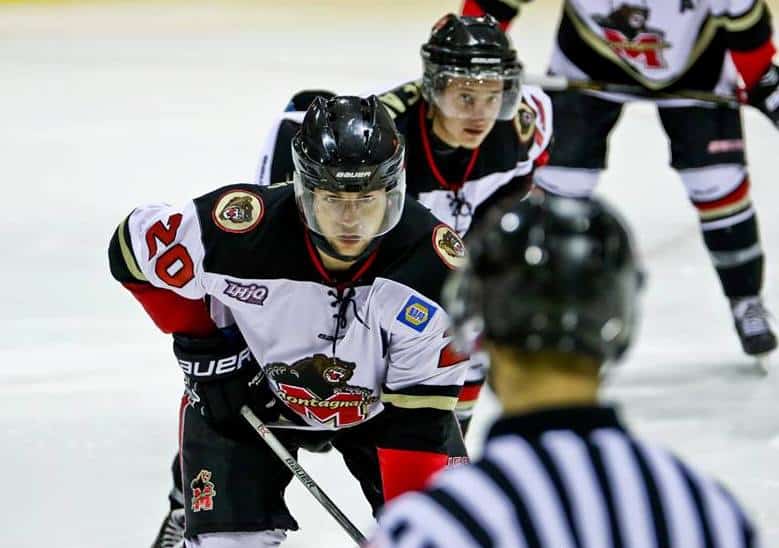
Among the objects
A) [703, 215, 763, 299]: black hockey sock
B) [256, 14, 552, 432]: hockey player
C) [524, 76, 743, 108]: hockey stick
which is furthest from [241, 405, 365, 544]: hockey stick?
[703, 215, 763, 299]: black hockey sock

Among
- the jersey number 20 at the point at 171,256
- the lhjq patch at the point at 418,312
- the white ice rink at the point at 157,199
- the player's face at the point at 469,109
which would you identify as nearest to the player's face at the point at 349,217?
the lhjq patch at the point at 418,312

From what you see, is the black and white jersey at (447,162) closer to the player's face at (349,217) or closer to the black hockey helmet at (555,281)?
the player's face at (349,217)

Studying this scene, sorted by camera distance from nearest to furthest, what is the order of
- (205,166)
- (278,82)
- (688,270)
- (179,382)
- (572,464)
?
1. (572,464)
2. (179,382)
3. (688,270)
4. (205,166)
5. (278,82)

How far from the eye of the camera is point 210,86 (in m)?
6.57

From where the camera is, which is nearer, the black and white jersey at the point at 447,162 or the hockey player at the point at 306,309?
the hockey player at the point at 306,309

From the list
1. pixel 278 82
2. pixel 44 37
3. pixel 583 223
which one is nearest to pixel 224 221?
pixel 583 223

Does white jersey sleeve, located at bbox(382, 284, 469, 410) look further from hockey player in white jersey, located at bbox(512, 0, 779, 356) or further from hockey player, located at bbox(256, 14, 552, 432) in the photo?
hockey player in white jersey, located at bbox(512, 0, 779, 356)

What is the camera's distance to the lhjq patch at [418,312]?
2289 mm

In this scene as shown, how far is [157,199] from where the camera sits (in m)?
5.07

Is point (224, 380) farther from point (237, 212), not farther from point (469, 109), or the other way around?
point (469, 109)

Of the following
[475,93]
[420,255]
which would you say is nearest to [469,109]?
[475,93]

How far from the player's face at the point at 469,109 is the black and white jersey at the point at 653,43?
84 cm

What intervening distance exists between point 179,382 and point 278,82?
3.05 metres

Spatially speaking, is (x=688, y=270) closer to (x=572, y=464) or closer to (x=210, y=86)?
(x=210, y=86)
